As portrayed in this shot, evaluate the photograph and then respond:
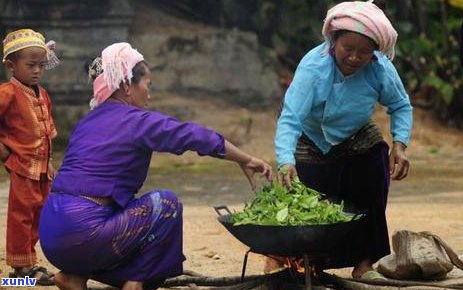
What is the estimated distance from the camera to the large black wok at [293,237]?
484 centimetres

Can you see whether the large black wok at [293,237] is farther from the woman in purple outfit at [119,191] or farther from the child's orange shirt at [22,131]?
the child's orange shirt at [22,131]

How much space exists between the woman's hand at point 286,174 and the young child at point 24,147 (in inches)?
74.6

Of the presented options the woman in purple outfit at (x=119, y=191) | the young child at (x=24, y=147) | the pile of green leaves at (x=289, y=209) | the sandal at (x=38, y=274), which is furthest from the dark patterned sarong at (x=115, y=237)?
the young child at (x=24, y=147)

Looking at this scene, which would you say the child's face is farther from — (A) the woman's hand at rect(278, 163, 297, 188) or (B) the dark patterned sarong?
(A) the woman's hand at rect(278, 163, 297, 188)

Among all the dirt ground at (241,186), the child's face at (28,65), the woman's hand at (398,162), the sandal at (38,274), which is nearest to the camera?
the woman's hand at (398,162)

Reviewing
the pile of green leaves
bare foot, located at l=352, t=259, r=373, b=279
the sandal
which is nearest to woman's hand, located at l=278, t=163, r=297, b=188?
the pile of green leaves

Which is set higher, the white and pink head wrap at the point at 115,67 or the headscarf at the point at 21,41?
the headscarf at the point at 21,41

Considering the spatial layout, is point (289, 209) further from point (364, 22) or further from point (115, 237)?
point (364, 22)

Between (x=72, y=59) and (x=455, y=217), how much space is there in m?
6.10

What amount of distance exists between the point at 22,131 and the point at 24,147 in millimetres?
101

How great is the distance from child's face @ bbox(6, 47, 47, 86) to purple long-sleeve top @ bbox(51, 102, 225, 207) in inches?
58.0

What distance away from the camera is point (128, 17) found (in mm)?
13203

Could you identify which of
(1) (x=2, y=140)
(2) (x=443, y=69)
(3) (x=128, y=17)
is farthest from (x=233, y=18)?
(1) (x=2, y=140)


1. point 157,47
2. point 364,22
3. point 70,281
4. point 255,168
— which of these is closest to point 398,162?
point 364,22
